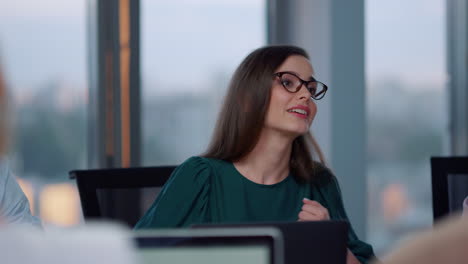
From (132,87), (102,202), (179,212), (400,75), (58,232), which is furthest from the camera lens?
(400,75)

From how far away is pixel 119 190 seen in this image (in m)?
1.90

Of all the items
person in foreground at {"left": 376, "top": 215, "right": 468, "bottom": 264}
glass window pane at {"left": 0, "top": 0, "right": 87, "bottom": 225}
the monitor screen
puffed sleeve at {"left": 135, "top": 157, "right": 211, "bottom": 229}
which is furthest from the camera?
glass window pane at {"left": 0, "top": 0, "right": 87, "bottom": 225}

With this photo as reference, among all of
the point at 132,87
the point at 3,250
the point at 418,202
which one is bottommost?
the point at 418,202

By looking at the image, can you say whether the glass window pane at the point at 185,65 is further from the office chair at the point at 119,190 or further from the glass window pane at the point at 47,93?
the office chair at the point at 119,190

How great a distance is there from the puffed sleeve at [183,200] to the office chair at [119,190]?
13 centimetres

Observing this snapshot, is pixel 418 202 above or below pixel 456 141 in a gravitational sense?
below

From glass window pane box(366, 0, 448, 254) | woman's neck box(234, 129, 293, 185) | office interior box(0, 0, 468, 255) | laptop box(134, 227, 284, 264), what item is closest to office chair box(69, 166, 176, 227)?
woman's neck box(234, 129, 293, 185)

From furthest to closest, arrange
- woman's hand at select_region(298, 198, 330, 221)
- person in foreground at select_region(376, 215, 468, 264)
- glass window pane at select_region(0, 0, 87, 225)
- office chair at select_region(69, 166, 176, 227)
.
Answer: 1. glass window pane at select_region(0, 0, 87, 225)
2. office chair at select_region(69, 166, 176, 227)
3. woman's hand at select_region(298, 198, 330, 221)
4. person in foreground at select_region(376, 215, 468, 264)

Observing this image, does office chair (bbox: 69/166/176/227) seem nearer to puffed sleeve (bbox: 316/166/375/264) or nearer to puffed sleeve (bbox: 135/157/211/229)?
puffed sleeve (bbox: 135/157/211/229)

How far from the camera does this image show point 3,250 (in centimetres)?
49

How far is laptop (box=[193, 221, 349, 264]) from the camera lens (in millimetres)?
977

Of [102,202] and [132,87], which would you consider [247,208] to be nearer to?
[102,202]

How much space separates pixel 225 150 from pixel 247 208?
207 millimetres

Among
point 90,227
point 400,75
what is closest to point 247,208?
point 90,227
